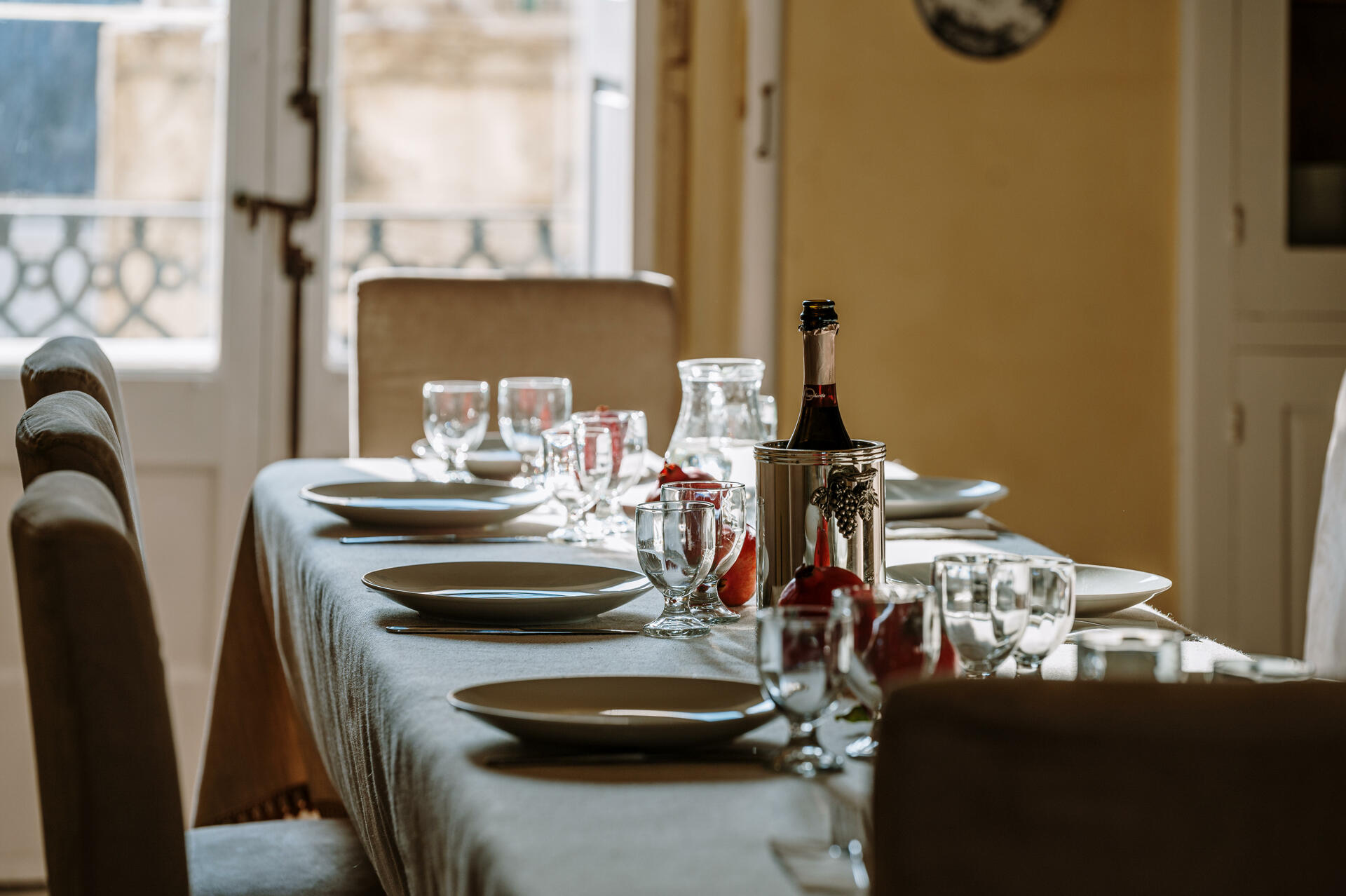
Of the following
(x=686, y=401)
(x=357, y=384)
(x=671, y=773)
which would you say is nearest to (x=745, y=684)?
(x=671, y=773)

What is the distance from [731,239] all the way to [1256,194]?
1.10 meters

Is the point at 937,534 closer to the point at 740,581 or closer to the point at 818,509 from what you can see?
the point at 740,581

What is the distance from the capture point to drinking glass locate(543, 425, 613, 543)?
1303 millimetres

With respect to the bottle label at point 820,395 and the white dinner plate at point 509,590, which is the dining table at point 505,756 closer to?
the white dinner plate at point 509,590

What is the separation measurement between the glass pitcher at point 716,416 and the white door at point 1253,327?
1.85 m

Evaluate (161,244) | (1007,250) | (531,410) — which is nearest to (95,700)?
(531,410)

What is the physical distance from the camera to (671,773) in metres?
0.65

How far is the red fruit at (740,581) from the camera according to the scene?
1087mm

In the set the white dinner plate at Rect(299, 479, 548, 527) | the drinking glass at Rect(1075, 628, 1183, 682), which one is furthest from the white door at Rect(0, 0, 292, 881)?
the drinking glass at Rect(1075, 628, 1183, 682)

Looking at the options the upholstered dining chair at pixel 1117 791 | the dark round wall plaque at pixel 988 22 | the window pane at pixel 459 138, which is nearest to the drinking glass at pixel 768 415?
the upholstered dining chair at pixel 1117 791

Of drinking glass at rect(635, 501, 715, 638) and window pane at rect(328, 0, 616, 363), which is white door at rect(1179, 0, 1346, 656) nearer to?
window pane at rect(328, 0, 616, 363)

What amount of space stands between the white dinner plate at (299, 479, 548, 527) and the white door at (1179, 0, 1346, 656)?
1.88 m

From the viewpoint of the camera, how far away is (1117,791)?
1.46 ft

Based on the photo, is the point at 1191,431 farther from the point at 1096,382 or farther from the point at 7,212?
the point at 7,212
